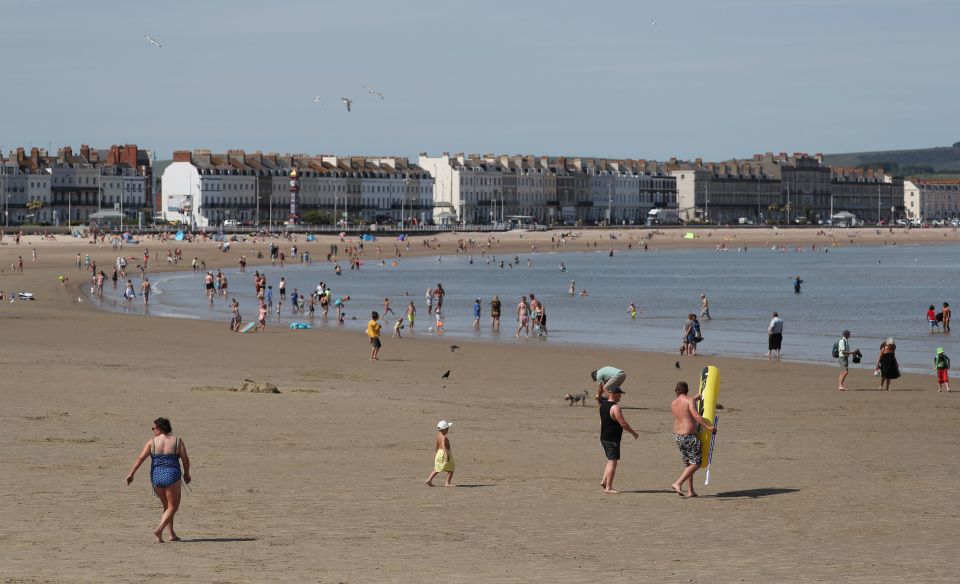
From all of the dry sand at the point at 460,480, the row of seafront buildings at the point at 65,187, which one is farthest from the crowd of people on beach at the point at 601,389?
the row of seafront buildings at the point at 65,187

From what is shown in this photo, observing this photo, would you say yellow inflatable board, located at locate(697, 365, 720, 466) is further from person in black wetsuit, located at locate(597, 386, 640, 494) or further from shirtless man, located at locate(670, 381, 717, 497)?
person in black wetsuit, located at locate(597, 386, 640, 494)

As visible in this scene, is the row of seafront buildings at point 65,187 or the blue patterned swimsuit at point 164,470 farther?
the row of seafront buildings at point 65,187

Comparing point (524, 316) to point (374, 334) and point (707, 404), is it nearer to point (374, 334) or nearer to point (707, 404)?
point (374, 334)

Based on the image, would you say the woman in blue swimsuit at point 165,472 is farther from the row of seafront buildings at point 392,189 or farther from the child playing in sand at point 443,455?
the row of seafront buildings at point 392,189

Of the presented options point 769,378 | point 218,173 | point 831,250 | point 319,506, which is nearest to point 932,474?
point 319,506

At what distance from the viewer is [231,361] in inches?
984

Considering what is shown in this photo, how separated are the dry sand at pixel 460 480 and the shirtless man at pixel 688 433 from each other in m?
0.22

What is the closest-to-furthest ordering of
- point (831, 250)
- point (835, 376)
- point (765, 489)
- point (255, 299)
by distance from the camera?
point (765, 489) → point (835, 376) → point (255, 299) → point (831, 250)

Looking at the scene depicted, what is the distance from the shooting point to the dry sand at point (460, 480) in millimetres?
9805

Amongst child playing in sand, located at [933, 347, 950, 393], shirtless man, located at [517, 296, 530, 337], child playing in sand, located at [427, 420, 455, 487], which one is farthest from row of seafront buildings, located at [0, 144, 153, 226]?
child playing in sand, located at [427, 420, 455, 487]

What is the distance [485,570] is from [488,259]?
81.3 meters

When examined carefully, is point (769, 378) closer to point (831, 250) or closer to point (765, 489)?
point (765, 489)

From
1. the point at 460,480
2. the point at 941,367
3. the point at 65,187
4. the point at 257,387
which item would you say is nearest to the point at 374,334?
the point at 257,387

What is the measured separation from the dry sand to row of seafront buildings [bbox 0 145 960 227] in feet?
359
